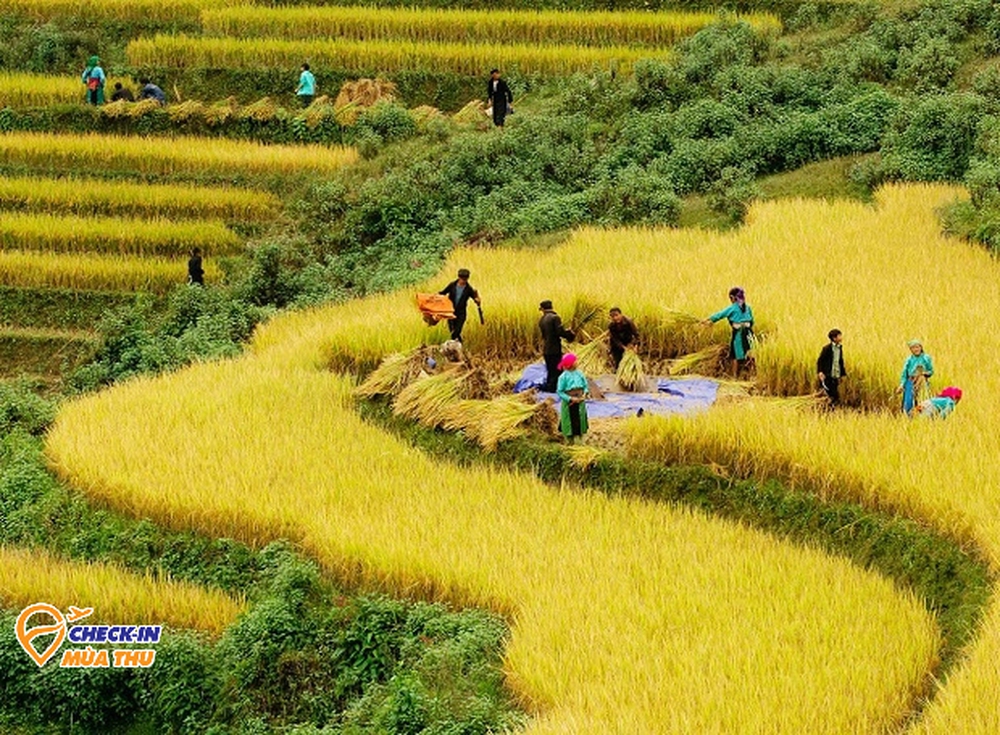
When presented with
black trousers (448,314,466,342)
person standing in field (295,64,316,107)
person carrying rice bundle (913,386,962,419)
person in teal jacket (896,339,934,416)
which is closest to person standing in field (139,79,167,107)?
person standing in field (295,64,316,107)

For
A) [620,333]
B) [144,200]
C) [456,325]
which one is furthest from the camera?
[144,200]

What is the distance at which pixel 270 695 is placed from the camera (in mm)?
9945

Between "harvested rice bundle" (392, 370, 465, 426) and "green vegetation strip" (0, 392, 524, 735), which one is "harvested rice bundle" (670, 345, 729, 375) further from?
"green vegetation strip" (0, 392, 524, 735)

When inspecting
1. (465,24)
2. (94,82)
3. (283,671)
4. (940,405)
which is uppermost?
(465,24)

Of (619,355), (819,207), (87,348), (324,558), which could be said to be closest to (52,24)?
(87,348)

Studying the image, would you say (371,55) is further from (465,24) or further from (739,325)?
(739,325)

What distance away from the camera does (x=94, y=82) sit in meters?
23.7

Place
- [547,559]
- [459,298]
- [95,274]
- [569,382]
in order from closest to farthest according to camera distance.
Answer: [547,559] → [569,382] → [459,298] → [95,274]

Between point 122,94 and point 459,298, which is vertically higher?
point 122,94

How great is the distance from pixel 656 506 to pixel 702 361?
2606mm

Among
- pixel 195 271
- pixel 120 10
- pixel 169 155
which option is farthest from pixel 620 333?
pixel 120 10

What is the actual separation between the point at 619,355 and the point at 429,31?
44.3 ft

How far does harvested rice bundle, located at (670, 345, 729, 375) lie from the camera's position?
44.5 ft

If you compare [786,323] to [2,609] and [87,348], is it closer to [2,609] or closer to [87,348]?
[2,609]
